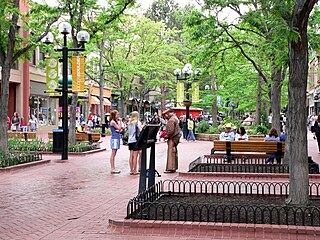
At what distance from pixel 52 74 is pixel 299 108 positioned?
13511 millimetres

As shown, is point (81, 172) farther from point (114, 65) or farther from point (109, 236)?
point (114, 65)

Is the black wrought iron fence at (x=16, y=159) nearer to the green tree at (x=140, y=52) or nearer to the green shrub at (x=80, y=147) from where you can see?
the green shrub at (x=80, y=147)

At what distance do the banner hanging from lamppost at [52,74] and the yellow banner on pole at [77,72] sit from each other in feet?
2.32

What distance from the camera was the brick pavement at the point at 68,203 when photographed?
6.80 meters

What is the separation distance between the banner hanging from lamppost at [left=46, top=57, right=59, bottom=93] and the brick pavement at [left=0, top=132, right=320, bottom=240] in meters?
4.91

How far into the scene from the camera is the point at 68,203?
9148 mm

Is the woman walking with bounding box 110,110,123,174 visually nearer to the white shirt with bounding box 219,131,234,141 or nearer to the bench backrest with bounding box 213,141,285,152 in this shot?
the bench backrest with bounding box 213,141,285,152

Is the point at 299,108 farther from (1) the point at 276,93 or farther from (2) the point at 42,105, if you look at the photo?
(2) the point at 42,105

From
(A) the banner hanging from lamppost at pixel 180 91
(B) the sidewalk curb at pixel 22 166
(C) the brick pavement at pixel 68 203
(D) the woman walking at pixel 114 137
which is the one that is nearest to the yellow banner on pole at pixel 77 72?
(B) the sidewalk curb at pixel 22 166

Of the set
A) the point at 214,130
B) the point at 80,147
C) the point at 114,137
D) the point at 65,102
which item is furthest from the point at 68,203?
the point at 214,130

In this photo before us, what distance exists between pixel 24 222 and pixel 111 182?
455cm

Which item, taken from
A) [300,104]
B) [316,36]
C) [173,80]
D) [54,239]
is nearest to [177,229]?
[54,239]

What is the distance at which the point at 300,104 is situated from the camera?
318 inches

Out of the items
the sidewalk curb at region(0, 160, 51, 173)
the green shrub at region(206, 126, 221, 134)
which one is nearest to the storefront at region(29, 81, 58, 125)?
the green shrub at region(206, 126, 221, 134)
